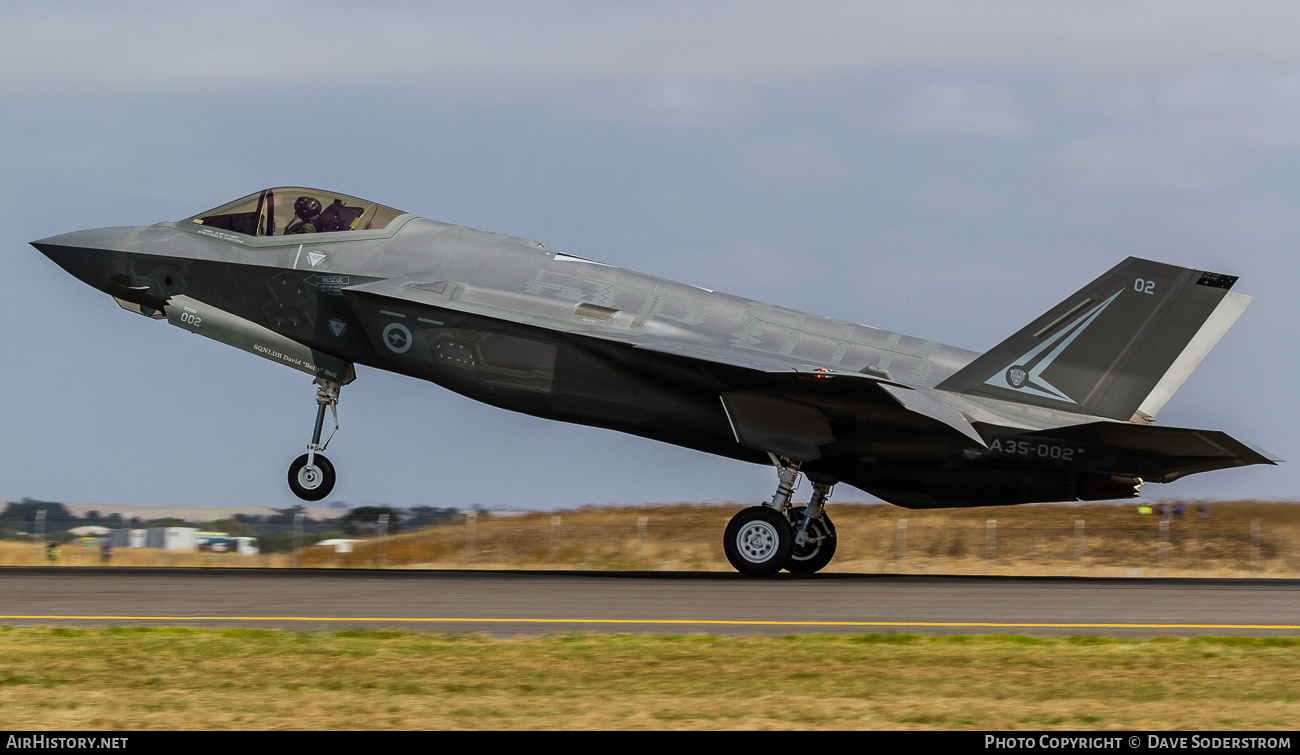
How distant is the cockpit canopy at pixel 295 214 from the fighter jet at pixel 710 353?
3cm

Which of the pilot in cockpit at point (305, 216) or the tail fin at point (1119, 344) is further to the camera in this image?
the pilot in cockpit at point (305, 216)

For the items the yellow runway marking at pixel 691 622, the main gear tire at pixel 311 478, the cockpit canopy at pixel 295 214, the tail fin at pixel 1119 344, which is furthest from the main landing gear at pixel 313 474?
the tail fin at pixel 1119 344

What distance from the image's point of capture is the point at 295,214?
17906mm

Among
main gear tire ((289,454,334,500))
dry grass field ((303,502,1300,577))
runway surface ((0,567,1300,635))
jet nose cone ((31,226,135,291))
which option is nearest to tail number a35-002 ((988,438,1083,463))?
runway surface ((0,567,1300,635))

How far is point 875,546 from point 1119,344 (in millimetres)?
11450

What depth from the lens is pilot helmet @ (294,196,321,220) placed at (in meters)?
17.9

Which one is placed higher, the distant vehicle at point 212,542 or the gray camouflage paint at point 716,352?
the gray camouflage paint at point 716,352

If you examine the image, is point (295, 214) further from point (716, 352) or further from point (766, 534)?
point (766, 534)

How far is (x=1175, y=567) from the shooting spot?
27.0 m

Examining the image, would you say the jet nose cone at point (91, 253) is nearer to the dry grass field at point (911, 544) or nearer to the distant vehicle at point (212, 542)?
the dry grass field at point (911, 544)

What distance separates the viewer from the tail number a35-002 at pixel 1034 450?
1630cm

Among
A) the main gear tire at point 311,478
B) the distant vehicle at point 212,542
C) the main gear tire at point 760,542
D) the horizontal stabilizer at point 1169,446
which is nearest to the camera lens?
the horizontal stabilizer at point 1169,446

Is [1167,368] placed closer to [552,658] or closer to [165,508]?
[552,658]

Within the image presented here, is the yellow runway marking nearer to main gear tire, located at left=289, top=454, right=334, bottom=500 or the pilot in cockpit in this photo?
main gear tire, located at left=289, top=454, right=334, bottom=500
